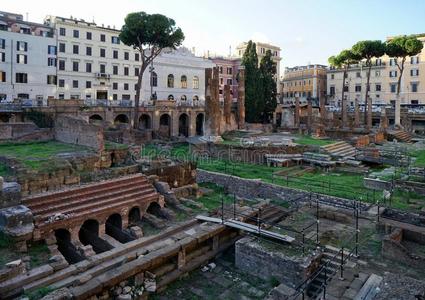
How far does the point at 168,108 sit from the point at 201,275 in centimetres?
3254

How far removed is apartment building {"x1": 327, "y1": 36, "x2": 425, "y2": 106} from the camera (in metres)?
60.7

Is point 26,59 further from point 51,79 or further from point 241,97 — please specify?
point 241,97

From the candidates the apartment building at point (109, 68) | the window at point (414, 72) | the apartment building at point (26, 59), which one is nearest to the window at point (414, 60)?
the window at point (414, 72)

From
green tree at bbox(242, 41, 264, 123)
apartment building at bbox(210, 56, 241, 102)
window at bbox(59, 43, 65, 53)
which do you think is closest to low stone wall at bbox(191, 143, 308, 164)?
green tree at bbox(242, 41, 264, 123)

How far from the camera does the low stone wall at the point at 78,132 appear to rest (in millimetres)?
21062

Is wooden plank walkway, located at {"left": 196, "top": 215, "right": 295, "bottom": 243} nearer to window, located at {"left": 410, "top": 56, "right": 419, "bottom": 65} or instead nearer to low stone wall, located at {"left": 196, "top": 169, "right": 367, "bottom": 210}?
low stone wall, located at {"left": 196, "top": 169, "right": 367, "bottom": 210}

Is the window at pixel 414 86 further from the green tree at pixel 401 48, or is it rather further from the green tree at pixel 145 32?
→ the green tree at pixel 145 32

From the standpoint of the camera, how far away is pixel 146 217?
15.4m

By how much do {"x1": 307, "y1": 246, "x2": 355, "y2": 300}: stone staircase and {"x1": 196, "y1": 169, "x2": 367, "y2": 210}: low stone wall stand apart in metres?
4.76

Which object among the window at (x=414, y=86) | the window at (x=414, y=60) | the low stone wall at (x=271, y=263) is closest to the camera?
the low stone wall at (x=271, y=263)

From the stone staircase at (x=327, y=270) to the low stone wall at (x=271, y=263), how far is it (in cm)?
30

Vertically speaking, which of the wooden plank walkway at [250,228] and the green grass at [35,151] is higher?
the green grass at [35,151]

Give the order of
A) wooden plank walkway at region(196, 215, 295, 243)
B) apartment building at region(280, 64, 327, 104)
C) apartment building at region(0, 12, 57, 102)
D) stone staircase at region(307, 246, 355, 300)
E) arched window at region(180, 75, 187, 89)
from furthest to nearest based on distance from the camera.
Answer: apartment building at region(280, 64, 327, 104)
arched window at region(180, 75, 187, 89)
apartment building at region(0, 12, 57, 102)
wooden plank walkway at region(196, 215, 295, 243)
stone staircase at region(307, 246, 355, 300)

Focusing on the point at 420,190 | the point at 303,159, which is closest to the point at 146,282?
the point at 420,190
